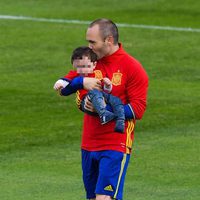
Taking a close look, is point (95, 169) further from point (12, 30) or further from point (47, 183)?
point (12, 30)

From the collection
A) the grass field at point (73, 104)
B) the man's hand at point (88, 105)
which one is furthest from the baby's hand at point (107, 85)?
the grass field at point (73, 104)

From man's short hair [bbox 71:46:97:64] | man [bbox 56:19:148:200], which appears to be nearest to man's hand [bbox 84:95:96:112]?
man [bbox 56:19:148:200]

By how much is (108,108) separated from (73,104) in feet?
34.0

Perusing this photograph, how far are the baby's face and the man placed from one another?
0.27 feet

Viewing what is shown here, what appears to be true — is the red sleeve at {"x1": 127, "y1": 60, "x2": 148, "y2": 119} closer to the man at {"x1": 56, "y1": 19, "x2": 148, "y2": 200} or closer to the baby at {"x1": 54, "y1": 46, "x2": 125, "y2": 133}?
the man at {"x1": 56, "y1": 19, "x2": 148, "y2": 200}

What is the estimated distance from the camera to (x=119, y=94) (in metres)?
9.81

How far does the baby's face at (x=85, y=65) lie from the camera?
9594 millimetres

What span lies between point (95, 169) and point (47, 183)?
339cm

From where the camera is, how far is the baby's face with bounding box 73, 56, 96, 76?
9.59 m

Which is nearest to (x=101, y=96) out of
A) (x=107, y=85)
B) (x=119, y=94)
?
(x=107, y=85)

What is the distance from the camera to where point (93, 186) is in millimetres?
10125

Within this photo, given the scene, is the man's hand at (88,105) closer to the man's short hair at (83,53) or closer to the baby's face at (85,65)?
the baby's face at (85,65)

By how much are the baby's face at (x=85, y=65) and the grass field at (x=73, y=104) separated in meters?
3.10

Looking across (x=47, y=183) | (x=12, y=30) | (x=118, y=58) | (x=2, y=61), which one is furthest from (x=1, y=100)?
(x=118, y=58)
